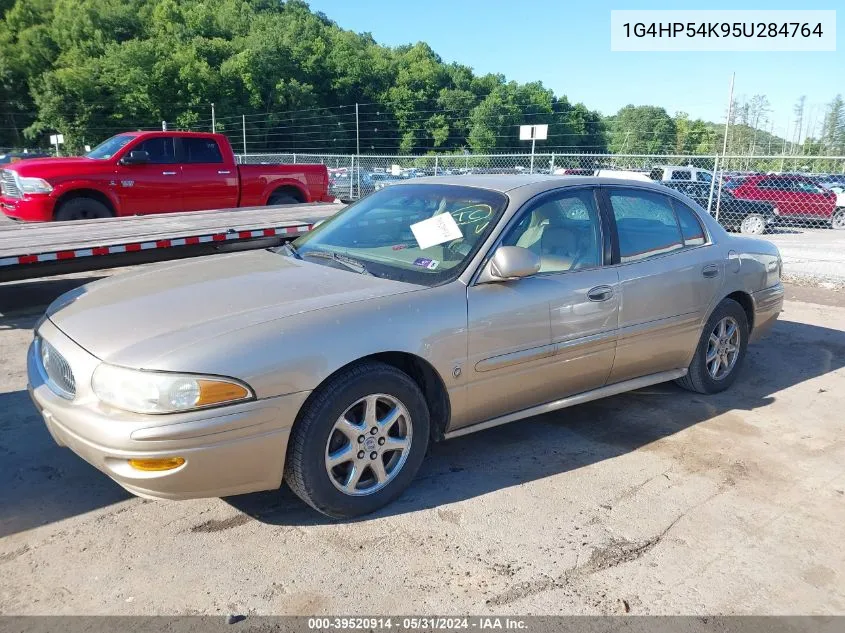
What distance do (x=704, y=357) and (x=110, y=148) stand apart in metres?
9.20

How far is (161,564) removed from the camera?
2.73 m

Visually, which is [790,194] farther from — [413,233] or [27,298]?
[27,298]

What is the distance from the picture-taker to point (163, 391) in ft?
8.35

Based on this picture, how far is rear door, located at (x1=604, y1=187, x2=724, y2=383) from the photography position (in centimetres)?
404

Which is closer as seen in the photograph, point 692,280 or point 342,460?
point 342,460

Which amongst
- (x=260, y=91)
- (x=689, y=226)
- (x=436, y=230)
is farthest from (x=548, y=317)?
(x=260, y=91)

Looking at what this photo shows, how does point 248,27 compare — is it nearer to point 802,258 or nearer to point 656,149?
point 656,149

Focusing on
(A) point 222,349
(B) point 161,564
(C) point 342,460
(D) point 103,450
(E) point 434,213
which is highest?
(E) point 434,213

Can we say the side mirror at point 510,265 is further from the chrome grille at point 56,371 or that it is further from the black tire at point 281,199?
the black tire at point 281,199

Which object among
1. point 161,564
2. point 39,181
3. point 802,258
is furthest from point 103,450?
point 802,258

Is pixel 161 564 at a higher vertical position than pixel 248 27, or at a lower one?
lower

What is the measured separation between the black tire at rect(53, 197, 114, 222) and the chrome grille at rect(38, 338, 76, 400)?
677 cm

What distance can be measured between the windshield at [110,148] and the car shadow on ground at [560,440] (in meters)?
8.27

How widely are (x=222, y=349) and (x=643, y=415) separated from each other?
120 inches
